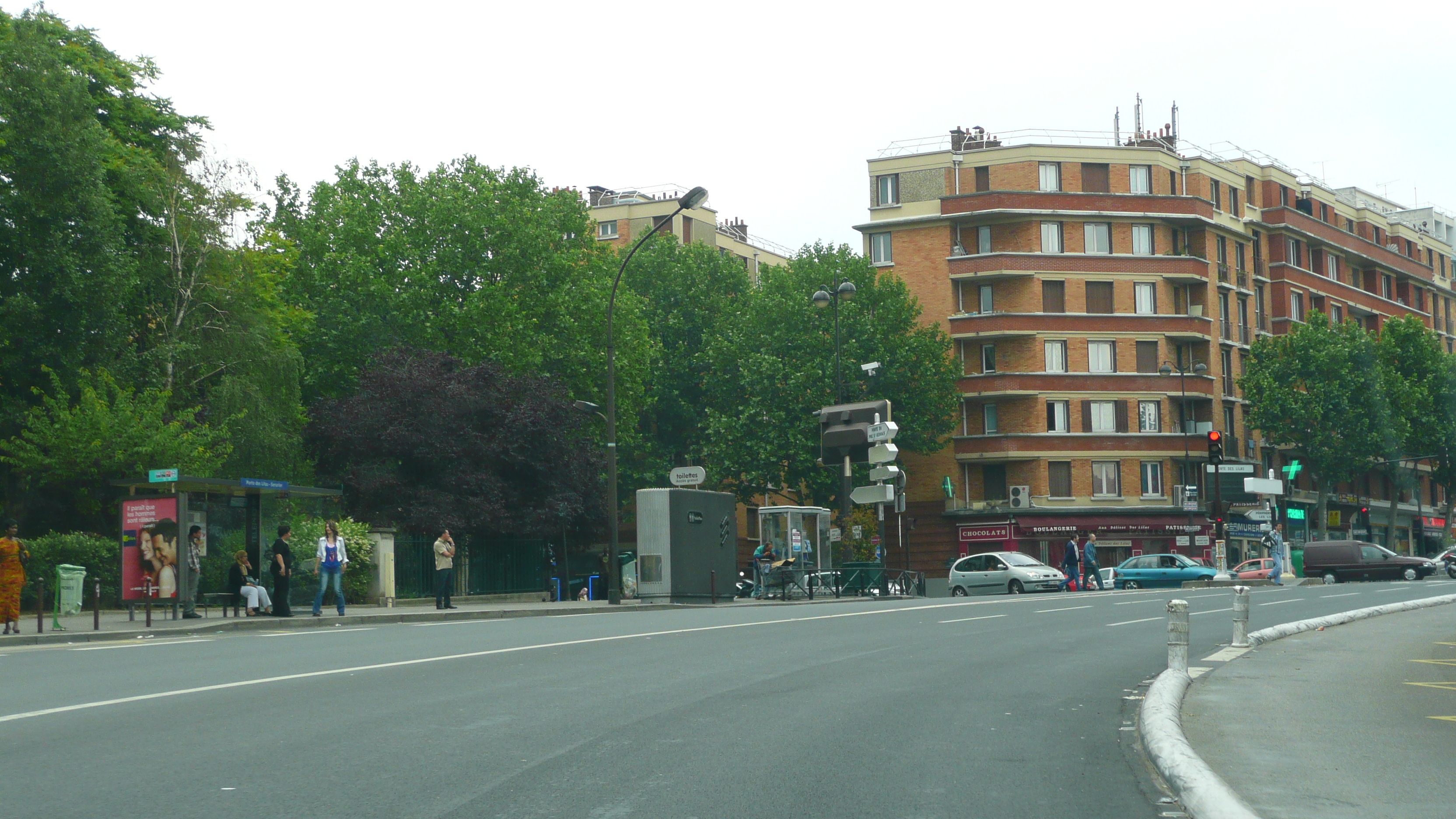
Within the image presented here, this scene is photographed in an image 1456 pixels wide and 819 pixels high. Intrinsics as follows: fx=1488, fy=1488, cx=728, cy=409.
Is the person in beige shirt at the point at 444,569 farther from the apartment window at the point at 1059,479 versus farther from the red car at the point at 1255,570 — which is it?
the apartment window at the point at 1059,479

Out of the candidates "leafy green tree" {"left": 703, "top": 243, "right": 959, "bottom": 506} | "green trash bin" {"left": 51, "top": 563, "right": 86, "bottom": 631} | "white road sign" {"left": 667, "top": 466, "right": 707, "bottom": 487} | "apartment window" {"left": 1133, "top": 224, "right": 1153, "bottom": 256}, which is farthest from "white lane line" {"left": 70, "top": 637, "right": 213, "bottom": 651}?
"apartment window" {"left": 1133, "top": 224, "right": 1153, "bottom": 256}

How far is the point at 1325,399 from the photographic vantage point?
68.3 metres

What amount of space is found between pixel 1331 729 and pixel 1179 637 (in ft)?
10.7

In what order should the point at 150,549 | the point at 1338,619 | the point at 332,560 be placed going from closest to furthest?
the point at 1338,619
the point at 150,549
the point at 332,560

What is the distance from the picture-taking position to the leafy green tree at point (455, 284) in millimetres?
49781

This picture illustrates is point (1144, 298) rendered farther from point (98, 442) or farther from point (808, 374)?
point (98, 442)

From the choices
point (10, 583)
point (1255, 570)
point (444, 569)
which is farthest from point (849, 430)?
point (1255, 570)

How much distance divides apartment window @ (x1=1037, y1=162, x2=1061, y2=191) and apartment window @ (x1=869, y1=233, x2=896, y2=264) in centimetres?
761

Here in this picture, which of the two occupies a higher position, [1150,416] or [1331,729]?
[1150,416]

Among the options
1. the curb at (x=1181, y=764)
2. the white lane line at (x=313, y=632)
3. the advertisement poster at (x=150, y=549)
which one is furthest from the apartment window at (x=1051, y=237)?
the curb at (x=1181, y=764)

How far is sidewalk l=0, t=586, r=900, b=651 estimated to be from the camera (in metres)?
21.7

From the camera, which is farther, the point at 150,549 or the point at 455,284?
the point at 455,284

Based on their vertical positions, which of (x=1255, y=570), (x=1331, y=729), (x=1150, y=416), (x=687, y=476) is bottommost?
(x=1255, y=570)

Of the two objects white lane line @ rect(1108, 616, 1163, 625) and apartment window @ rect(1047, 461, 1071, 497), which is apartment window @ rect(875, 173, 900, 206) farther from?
white lane line @ rect(1108, 616, 1163, 625)
